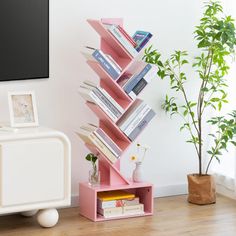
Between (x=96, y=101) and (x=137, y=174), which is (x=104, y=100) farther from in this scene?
(x=137, y=174)

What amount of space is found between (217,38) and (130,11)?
0.61m

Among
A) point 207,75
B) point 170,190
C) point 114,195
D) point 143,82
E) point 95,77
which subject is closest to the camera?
point 143,82

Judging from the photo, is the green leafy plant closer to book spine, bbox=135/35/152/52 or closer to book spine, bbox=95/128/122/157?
book spine, bbox=135/35/152/52

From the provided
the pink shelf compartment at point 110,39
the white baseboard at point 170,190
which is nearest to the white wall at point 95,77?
the white baseboard at point 170,190

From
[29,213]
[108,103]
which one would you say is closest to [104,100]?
[108,103]

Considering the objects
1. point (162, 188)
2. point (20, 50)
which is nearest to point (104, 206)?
point (162, 188)

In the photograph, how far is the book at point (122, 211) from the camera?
4.39 m

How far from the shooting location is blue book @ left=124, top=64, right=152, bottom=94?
434 cm

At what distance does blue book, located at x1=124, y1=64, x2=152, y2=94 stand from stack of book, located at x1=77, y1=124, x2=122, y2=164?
11.9 inches

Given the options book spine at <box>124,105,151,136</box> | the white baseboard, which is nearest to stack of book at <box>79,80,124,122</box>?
book spine at <box>124,105,151,136</box>

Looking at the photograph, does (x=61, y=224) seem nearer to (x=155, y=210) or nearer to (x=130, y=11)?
(x=155, y=210)

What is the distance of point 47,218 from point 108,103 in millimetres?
783

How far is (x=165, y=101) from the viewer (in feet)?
16.1

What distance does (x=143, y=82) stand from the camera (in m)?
4.36
